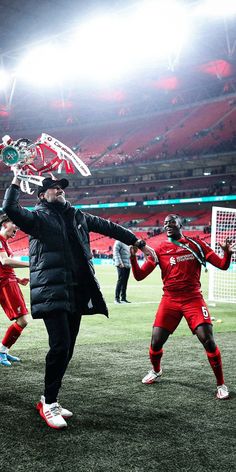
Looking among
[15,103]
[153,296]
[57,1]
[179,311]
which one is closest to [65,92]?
[15,103]

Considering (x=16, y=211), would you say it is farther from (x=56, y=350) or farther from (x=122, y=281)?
(x=122, y=281)

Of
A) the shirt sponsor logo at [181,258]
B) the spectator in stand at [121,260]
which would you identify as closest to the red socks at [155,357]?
the shirt sponsor logo at [181,258]

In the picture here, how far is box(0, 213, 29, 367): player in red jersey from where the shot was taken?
6336 millimetres

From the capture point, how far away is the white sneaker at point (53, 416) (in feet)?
13.2

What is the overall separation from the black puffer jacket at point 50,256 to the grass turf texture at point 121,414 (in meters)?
0.94

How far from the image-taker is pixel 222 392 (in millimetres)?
5004

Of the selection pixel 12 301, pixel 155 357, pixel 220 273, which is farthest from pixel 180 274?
pixel 220 273

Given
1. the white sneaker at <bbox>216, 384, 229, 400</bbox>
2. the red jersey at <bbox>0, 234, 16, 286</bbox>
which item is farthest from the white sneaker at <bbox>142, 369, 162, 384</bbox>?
the red jersey at <bbox>0, 234, 16, 286</bbox>

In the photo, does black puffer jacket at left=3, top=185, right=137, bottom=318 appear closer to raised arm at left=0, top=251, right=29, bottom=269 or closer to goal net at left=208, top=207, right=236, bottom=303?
raised arm at left=0, top=251, right=29, bottom=269

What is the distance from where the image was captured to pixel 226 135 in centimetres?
4541

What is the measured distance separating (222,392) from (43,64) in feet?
111

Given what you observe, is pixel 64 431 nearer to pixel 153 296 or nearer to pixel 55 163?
pixel 55 163

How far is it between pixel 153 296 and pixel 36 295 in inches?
479

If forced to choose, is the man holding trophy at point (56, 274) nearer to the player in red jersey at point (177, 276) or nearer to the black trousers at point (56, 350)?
the black trousers at point (56, 350)
